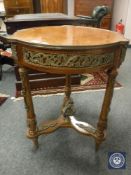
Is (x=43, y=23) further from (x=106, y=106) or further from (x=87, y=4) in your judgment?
(x=87, y=4)

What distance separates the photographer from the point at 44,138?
3.98 feet

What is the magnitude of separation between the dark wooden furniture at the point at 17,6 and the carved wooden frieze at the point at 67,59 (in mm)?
3098

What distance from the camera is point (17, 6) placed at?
3.49m

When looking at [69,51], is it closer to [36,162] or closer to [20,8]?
[36,162]

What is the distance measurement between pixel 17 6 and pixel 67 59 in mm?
3261

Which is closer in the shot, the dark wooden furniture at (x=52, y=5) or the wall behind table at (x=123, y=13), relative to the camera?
the wall behind table at (x=123, y=13)

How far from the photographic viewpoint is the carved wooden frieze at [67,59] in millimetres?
706

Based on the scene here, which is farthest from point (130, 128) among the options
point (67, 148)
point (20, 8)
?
point (20, 8)

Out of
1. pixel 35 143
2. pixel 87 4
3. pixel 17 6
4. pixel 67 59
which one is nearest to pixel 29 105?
pixel 35 143

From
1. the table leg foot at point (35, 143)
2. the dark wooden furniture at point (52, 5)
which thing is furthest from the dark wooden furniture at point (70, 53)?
the dark wooden furniture at point (52, 5)

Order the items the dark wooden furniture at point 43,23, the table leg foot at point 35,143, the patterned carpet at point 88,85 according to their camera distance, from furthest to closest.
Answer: the patterned carpet at point 88,85 → the dark wooden furniture at point 43,23 → the table leg foot at point 35,143

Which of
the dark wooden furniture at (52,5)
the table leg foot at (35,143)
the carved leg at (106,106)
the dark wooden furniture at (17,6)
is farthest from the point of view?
the dark wooden furniture at (17,6)

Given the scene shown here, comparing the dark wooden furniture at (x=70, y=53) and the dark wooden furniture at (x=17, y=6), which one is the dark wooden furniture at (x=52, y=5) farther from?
the dark wooden furniture at (x=70, y=53)

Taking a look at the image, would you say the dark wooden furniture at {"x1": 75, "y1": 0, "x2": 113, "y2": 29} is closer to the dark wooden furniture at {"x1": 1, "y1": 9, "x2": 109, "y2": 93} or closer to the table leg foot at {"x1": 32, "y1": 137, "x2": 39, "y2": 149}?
the dark wooden furniture at {"x1": 1, "y1": 9, "x2": 109, "y2": 93}
